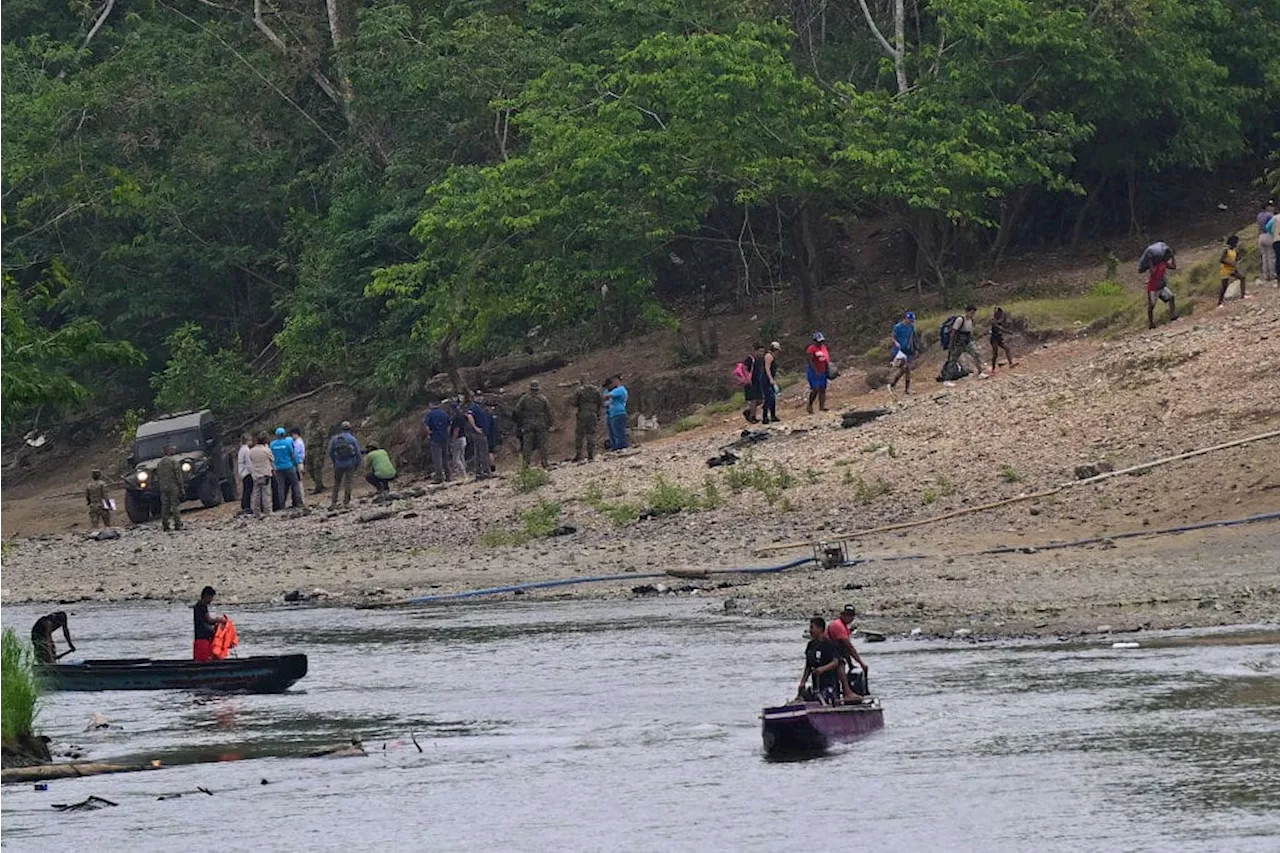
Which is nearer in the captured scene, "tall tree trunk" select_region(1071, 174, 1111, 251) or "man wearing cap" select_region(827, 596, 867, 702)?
"man wearing cap" select_region(827, 596, 867, 702)

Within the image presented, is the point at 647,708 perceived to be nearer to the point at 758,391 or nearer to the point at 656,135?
the point at 758,391

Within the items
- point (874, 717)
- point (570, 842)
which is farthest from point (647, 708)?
point (570, 842)

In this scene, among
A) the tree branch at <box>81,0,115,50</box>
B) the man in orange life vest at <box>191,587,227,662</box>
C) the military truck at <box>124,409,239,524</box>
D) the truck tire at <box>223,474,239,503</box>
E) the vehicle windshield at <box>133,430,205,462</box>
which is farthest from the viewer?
the tree branch at <box>81,0,115,50</box>

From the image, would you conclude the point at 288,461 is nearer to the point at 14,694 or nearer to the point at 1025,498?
the point at 1025,498

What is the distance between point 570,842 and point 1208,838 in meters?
4.46

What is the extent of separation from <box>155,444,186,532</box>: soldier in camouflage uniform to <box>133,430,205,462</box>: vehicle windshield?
2.71 metres

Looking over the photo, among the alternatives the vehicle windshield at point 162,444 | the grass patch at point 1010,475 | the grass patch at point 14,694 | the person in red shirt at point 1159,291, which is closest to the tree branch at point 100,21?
the vehicle windshield at point 162,444

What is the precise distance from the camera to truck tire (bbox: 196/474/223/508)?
44.8m

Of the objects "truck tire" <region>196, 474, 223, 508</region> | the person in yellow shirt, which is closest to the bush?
"truck tire" <region>196, 474, 223, 508</region>

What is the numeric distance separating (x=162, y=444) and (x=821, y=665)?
27.7m

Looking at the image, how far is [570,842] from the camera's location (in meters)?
17.4

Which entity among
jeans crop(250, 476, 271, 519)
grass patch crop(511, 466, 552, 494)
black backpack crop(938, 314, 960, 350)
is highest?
black backpack crop(938, 314, 960, 350)

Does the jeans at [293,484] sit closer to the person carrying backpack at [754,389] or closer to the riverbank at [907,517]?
the riverbank at [907,517]

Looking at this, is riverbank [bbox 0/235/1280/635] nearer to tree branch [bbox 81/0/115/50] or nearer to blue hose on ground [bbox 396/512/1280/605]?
blue hose on ground [bbox 396/512/1280/605]
